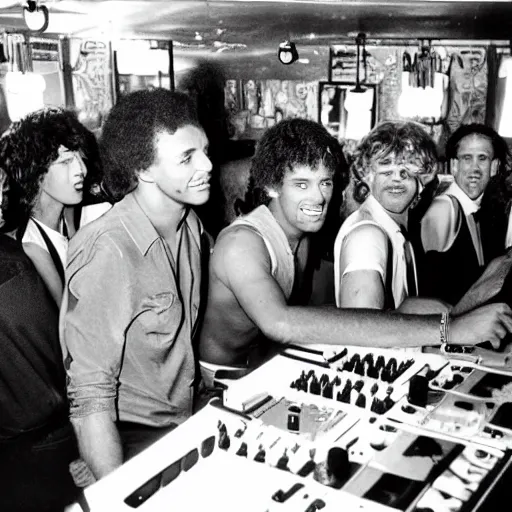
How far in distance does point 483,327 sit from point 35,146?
257 cm

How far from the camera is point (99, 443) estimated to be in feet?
5.50

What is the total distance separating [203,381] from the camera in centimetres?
236

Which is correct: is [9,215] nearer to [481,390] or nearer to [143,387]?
[143,387]

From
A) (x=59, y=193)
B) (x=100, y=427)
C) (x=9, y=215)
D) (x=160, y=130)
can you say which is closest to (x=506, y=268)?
(x=160, y=130)

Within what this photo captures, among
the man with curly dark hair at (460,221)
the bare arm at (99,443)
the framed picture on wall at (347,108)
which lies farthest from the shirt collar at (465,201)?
the bare arm at (99,443)

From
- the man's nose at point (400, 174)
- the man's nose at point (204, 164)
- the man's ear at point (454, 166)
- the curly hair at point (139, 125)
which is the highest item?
the curly hair at point (139, 125)

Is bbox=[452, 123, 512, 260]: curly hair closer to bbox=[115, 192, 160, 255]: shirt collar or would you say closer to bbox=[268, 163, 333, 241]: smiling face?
bbox=[268, 163, 333, 241]: smiling face

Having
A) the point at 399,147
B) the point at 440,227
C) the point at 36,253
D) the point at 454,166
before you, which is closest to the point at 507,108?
the point at 454,166

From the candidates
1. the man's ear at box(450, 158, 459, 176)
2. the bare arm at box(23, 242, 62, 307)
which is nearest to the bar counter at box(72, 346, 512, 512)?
the bare arm at box(23, 242, 62, 307)

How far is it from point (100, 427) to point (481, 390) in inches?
45.3

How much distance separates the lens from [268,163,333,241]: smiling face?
8.00ft

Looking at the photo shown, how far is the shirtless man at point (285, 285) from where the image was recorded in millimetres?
1985

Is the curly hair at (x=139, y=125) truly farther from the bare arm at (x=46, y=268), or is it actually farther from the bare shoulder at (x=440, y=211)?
the bare shoulder at (x=440, y=211)

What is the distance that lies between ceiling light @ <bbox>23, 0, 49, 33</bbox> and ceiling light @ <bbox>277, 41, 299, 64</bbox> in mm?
2562
